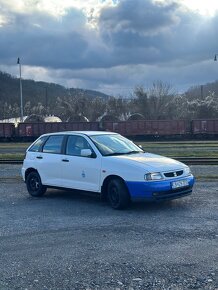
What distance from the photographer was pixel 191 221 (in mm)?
7488

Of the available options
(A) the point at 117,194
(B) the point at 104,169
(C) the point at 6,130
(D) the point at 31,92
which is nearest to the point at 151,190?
(A) the point at 117,194

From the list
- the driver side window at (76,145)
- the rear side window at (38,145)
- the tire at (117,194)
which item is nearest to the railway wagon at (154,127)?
the rear side window at (38,145)

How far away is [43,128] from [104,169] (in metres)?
37.5

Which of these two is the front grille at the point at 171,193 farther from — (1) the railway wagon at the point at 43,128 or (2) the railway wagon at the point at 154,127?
(1) the railway wagon at the point at 43,128

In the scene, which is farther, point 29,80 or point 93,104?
point 29,80

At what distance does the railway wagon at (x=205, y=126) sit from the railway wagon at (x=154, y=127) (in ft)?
3.30

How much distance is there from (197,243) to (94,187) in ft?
10.9

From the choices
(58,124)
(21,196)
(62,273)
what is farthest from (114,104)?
(62,273)

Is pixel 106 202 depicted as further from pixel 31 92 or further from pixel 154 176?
pixel 31 92

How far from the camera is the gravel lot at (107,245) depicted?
4875mm

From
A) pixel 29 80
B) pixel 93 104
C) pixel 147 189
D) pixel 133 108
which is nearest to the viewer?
pixel 147 189

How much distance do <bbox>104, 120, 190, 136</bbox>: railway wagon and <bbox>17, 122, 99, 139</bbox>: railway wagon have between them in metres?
3.22

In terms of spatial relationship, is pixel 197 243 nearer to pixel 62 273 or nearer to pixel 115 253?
pixel 115 253

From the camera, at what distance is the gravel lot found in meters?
4.88
